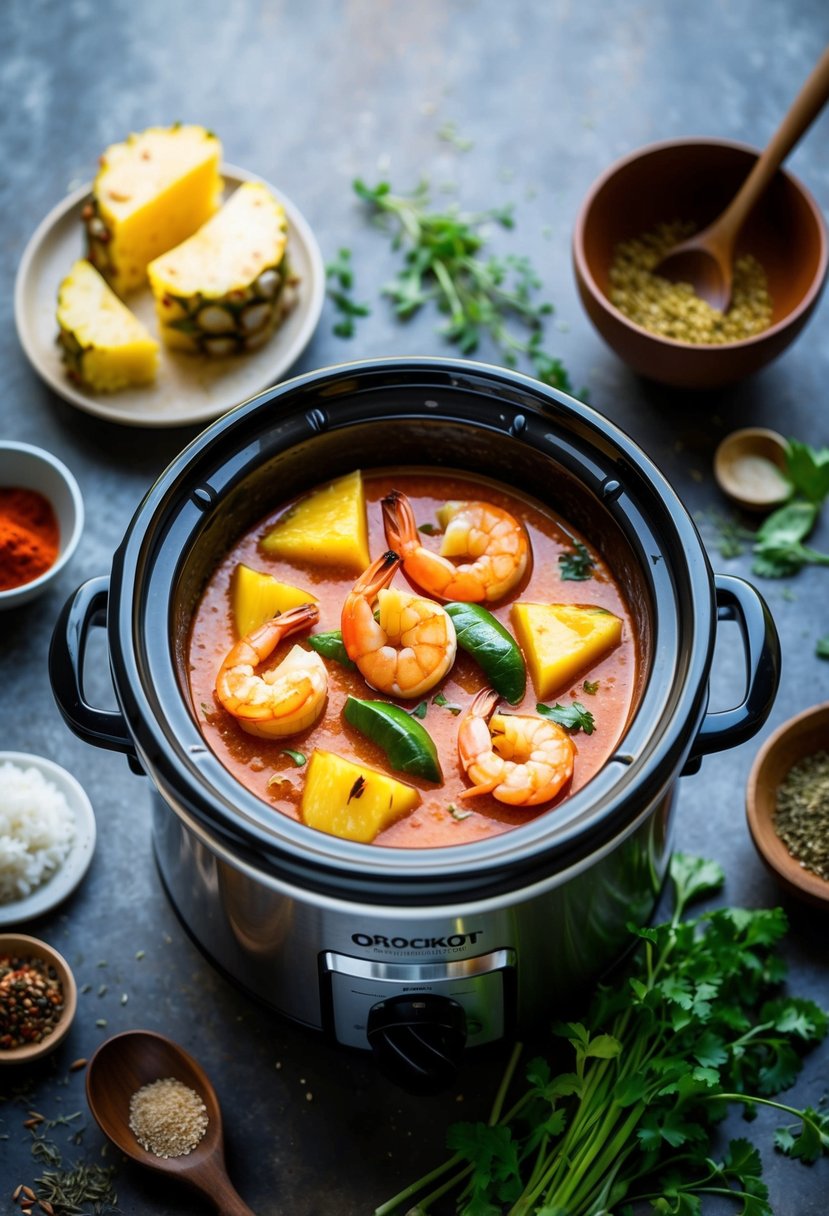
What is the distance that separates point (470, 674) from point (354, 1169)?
3.32 ft

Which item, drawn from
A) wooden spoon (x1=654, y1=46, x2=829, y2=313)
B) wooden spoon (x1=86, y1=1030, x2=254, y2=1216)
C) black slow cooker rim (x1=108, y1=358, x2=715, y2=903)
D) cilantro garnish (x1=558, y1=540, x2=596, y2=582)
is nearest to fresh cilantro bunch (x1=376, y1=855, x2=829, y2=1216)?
wooden spoon (x1=86, y1=1030, x2=254, y2=1216)

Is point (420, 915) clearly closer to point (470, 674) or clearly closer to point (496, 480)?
point (470, 674)

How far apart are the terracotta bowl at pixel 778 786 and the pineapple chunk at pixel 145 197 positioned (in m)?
2.10

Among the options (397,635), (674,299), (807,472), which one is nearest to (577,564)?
(397,635)

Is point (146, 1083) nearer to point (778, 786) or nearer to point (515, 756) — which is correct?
point (515, 756)

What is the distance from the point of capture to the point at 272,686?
8.02 ft

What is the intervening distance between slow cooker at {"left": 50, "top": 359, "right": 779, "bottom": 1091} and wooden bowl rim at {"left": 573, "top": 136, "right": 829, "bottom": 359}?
77 cm

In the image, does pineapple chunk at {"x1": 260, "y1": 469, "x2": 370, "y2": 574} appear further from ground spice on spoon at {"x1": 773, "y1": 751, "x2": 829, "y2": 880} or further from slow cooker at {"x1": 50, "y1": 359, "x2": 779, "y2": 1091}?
ground spice on spoon at {"x1": 773, "y1": 751, "x2": 829, "y2": 880}

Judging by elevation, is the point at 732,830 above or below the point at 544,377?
below

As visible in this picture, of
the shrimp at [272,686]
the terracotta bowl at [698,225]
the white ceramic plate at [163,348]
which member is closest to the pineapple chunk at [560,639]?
the shrimp at [272,686]

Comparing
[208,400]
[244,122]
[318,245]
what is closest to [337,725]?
[208,400]

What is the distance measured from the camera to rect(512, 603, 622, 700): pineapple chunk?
8.36 ft

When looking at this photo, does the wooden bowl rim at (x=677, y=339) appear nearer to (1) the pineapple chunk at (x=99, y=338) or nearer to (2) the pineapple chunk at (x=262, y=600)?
(1) the pineapple chunk at (x=99, y=338)

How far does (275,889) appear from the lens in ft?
7.09
